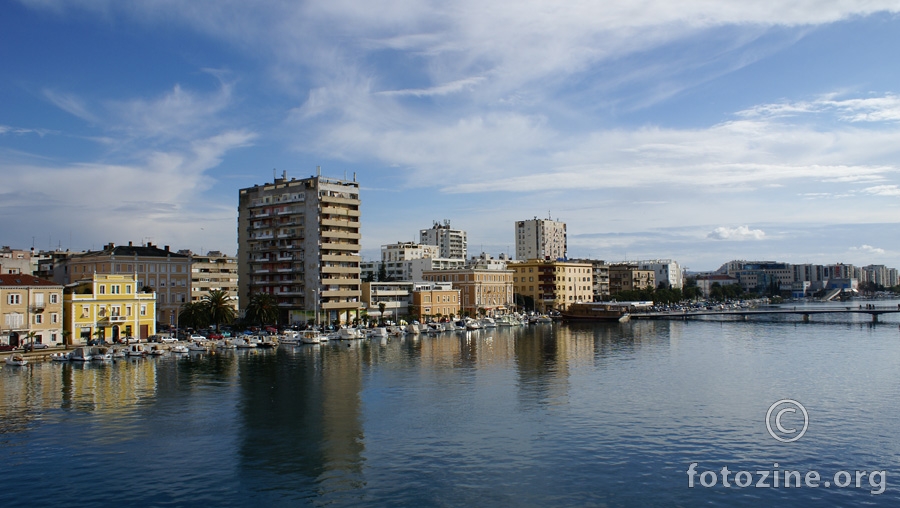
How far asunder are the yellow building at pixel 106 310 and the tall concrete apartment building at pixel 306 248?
846 inches

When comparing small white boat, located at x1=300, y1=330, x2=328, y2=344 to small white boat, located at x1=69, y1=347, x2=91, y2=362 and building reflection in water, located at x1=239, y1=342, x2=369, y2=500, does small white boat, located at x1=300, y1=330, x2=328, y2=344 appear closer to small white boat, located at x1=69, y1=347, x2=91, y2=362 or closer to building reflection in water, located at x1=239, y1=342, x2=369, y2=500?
building reflection in water, located at x1=239, y1=342, x2=369, y2=500

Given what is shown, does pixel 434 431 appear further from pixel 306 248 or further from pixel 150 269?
pixel 306 248

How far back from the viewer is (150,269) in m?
70.8

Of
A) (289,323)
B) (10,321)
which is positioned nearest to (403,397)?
(10,321)

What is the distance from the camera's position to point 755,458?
2420cm

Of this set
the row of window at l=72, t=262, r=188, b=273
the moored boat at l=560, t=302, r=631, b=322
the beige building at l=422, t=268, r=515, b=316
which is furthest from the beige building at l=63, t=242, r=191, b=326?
the moored boat at l=560, t=302, r=631, b=322

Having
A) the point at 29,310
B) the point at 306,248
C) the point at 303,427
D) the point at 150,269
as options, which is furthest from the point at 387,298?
the point at 303,427

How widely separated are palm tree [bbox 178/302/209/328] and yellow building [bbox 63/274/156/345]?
27.4 feet

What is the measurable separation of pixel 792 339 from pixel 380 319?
1897 inches

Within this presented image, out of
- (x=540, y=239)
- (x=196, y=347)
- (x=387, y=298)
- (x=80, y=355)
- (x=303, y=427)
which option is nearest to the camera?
(x=303, y=427)

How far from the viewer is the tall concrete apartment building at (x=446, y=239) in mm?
178375

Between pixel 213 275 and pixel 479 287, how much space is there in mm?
40129

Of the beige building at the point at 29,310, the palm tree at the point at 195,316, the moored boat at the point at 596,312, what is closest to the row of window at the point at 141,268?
the palm tree at the point at 195,316

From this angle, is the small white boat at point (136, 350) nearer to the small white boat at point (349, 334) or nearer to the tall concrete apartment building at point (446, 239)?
the small white boat at point (349, 334)
